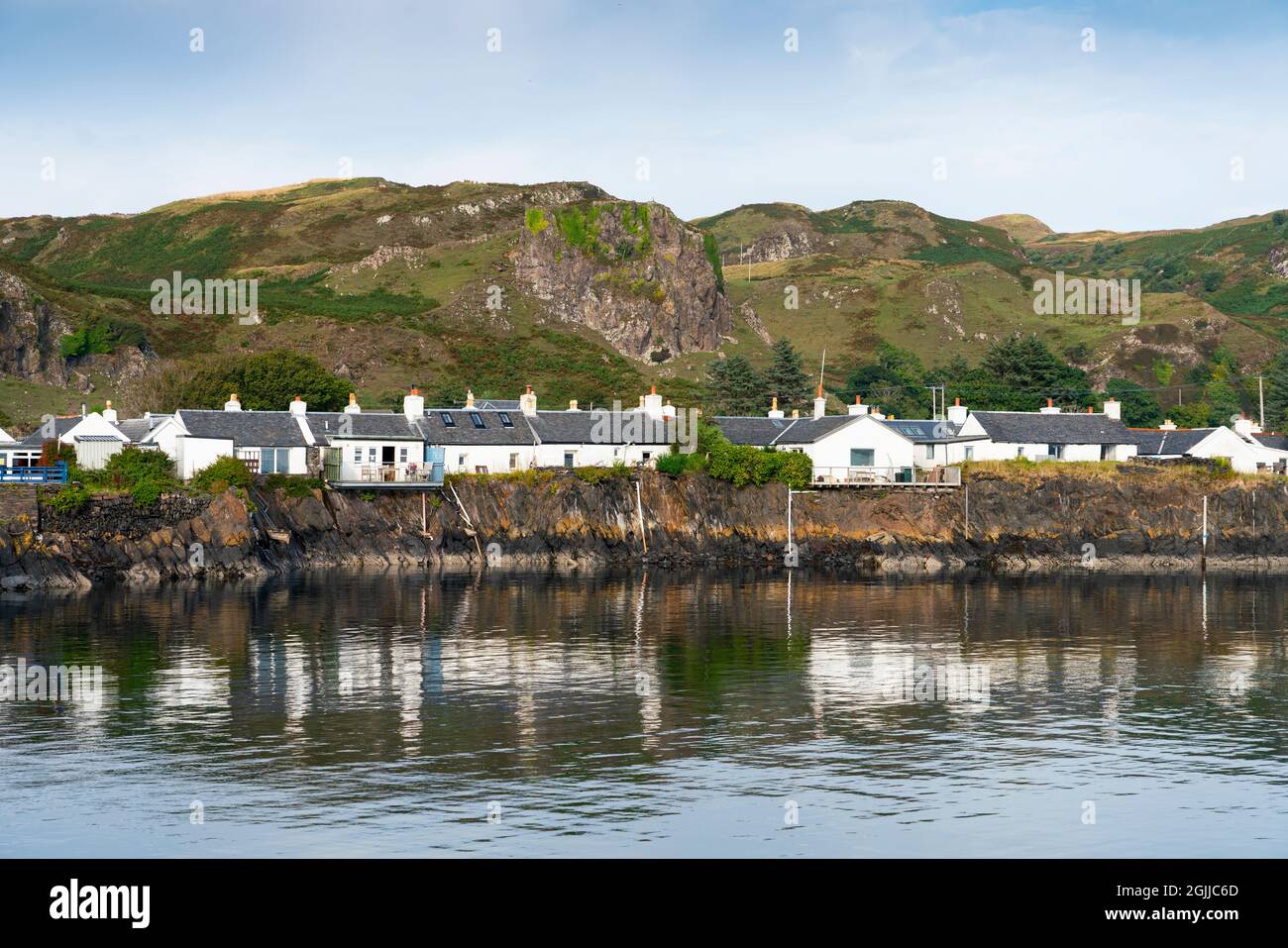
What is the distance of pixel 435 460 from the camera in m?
104

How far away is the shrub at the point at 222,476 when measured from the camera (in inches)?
3600

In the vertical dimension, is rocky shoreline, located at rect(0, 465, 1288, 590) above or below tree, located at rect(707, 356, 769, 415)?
below

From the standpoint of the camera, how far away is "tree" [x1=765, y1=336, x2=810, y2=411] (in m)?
154

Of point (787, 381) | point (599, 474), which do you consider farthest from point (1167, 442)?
point (599, 474)

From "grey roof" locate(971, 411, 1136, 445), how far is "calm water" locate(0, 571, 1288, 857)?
37.4m

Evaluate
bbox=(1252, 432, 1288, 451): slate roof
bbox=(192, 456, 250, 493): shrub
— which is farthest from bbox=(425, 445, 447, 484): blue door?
bbox=(1252, 432, 1288, 451): slate roof

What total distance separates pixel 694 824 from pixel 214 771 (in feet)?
44.6

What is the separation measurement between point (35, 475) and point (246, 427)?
49.0 feet

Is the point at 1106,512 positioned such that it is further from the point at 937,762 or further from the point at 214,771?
the point at 214,771

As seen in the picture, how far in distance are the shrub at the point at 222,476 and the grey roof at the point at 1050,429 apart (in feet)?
188

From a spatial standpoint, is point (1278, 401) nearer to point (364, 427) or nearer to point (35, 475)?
point (364, 427)

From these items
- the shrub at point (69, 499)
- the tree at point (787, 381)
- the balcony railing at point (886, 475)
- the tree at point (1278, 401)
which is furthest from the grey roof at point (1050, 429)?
the shrub at point (69, 499)

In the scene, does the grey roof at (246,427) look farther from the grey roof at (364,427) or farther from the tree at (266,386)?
the tree at (266,386)

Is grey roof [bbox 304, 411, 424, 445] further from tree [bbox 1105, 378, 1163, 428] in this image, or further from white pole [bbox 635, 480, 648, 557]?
tree [bbox 1105, 378, 1163, 428]
